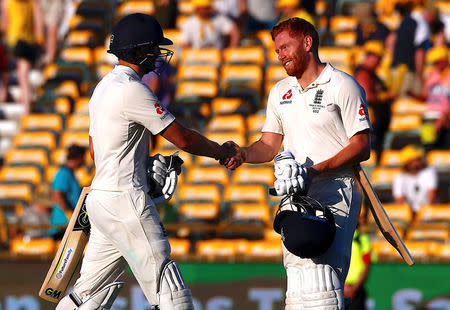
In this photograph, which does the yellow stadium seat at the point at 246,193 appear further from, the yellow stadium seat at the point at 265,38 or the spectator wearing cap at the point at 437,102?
the yellow stadium seat at the point at 265,38

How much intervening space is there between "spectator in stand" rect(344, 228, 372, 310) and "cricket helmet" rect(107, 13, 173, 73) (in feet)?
12.5

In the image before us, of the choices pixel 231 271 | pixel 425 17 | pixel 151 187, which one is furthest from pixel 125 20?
pixel 425 17

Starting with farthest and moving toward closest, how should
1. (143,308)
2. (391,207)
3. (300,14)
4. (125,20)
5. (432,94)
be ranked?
(300,14) < (432,94) < (391,207) < (143,308) < (125,20)

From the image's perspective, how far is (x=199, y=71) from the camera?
1571cm

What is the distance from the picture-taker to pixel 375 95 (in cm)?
1392

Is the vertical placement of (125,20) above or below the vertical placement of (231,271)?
above

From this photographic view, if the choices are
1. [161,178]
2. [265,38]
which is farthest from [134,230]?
[265,38]

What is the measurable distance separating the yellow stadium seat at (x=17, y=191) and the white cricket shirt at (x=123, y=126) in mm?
7450

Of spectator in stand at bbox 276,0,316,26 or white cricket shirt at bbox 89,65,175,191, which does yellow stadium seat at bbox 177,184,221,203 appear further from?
white cricket shirt at bbox 89,65,175,191

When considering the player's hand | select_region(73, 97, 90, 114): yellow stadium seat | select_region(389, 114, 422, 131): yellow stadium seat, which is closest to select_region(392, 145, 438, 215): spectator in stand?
select_region(389, 114, 422, 131): yellow stadium seat

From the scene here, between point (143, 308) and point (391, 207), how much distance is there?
3.29 meters

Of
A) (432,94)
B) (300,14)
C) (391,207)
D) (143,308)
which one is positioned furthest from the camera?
(300,14)

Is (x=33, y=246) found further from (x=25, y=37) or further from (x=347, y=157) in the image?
(x=347, y=157)

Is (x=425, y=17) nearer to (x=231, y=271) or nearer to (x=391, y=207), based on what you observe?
(x=391, y=207)
